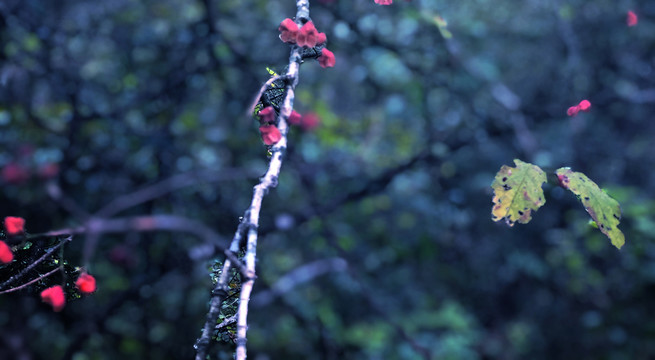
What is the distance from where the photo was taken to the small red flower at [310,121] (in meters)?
3.02

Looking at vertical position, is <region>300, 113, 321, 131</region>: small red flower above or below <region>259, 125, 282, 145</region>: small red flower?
above

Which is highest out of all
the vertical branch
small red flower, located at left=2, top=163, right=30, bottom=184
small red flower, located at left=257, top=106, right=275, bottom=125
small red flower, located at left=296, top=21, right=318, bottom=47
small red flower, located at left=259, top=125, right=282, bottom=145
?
small red flower, located at left=2, top=163, right=30, bottom=184

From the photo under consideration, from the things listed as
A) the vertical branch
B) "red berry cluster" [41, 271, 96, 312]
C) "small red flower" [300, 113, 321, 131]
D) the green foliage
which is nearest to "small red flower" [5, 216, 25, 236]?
"red berry cluster" [41, 271, 96, 312]

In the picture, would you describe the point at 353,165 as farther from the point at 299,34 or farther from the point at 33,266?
the point at 33,266

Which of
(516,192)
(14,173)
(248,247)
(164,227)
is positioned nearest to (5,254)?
(164,227)

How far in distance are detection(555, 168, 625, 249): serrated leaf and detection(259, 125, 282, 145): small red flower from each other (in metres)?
0.72

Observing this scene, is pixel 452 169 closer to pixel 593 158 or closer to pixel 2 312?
pixel 593 158

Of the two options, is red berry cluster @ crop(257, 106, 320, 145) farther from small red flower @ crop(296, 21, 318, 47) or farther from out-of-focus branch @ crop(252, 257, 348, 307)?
out-of-focus branch @ crop(252, 257, 348, 307)

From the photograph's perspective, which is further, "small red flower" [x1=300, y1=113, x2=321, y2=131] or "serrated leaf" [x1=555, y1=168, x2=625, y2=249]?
"small red flower" [x1=300, y1=113, x2=321, y2=131]

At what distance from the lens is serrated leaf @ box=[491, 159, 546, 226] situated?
1150mm

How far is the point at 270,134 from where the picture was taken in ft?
2.93

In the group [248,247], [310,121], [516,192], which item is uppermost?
[310,121]

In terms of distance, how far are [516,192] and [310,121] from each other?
2019 mm

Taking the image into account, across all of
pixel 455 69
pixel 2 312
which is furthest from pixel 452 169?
pixel 2 312
